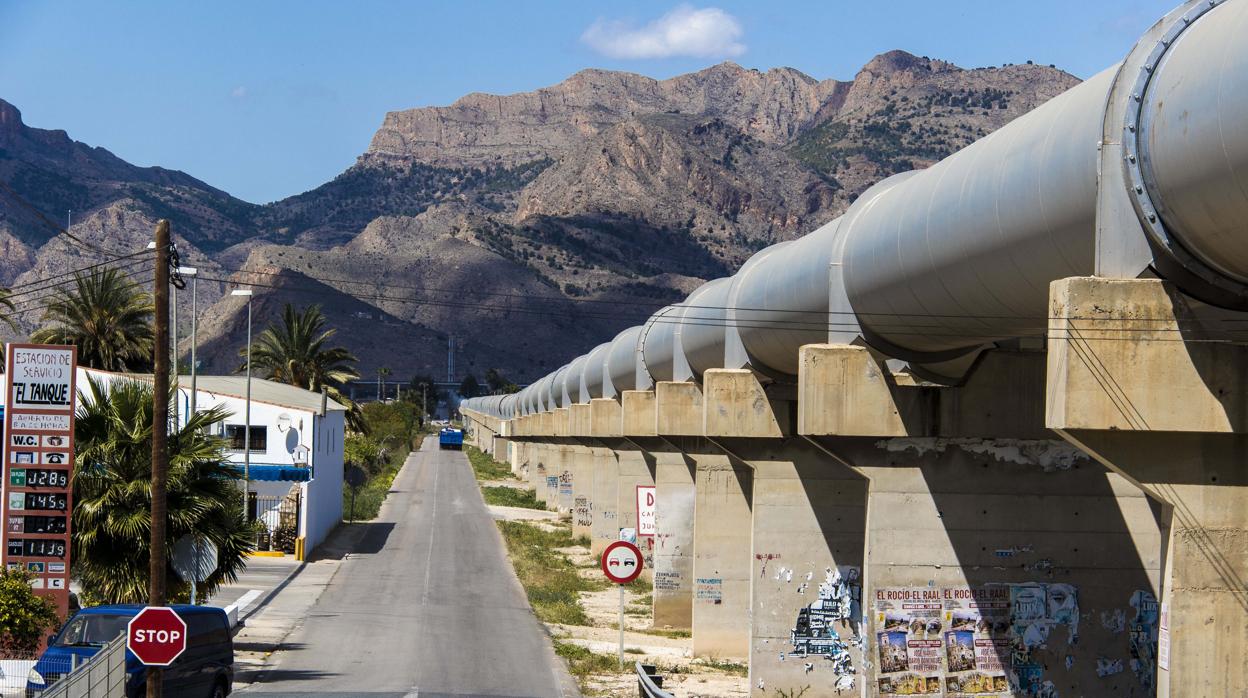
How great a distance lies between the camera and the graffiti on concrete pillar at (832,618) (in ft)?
68.6

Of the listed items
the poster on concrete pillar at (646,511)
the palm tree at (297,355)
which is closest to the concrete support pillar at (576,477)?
the palm tree at (297,355)

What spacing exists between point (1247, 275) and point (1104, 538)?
8.51 metres

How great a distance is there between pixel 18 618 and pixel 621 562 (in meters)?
9.25

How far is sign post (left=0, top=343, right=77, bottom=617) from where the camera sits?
878 inches

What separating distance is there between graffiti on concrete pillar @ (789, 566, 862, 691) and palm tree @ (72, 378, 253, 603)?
32.9 feet

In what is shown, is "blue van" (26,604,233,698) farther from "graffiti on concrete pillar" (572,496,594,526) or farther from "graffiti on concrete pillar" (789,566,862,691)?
"graffiti on concrete pillar" (572,496,594,526)

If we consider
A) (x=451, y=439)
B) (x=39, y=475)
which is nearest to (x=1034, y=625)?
(x=39, y=475)

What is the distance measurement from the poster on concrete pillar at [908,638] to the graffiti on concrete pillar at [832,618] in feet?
14.7

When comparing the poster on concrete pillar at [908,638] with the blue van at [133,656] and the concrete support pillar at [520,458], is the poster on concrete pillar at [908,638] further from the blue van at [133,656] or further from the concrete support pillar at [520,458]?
the concrete support pillar at [520,458]

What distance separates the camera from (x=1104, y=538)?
55.6ft

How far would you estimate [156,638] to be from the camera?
1622 centimetres

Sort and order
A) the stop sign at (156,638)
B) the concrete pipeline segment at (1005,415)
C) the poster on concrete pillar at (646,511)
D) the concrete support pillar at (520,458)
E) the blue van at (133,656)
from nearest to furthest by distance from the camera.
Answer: the concrete pipeline segment at (1005,415)
the stop sign at (156,638)
the blue van at (133,656)
the poster on concrete pillar at (646,511)
the concrete support pillar at (520,458)

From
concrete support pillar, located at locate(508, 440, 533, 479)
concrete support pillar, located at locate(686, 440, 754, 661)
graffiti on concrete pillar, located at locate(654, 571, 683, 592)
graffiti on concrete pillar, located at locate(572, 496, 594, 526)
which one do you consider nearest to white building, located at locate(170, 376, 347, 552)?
graffiti on concrete pillar, located at locate(572, 496, 594, 526)

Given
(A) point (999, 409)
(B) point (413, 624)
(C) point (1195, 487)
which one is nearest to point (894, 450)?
(A) point (999, 409)
